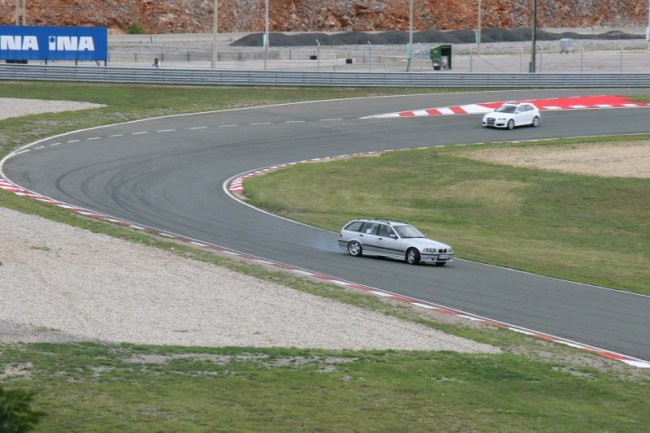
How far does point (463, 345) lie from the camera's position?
2012 centimetres

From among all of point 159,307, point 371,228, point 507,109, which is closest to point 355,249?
point 371,228

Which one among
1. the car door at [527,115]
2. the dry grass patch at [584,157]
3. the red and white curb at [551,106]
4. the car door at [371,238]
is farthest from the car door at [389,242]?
the red and white curb at [551,106]

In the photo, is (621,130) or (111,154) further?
(621,130)

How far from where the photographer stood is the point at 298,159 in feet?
154

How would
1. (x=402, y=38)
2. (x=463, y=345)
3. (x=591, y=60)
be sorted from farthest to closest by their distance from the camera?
(x=402, y=38)
(x=591, y=60)
(x=463, y=345)

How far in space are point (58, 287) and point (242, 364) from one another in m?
6.98

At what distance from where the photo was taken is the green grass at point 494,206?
100 ft

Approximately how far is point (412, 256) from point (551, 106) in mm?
34752

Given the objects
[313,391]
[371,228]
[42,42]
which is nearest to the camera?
[313,391]

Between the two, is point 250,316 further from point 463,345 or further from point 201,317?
point 463,345

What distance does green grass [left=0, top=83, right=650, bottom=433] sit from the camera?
14.5 meters

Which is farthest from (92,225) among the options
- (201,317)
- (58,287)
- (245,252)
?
(201,317)

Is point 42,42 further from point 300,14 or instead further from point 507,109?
point 300,14

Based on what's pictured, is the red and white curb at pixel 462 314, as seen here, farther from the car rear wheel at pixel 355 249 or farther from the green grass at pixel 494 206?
the green grass at pixel 494 206
